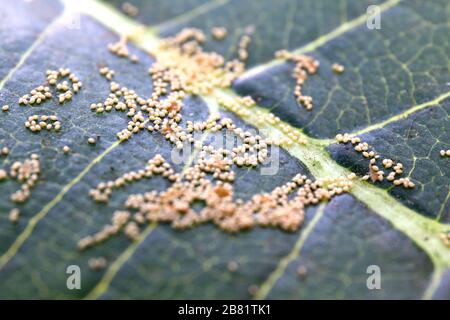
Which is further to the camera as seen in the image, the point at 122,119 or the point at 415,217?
the point at 122,119

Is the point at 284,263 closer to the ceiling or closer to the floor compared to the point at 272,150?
closer to the floor

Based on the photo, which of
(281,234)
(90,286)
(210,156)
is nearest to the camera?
(90,286)

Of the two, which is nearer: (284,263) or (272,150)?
(284,263)

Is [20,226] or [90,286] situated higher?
[20,226]

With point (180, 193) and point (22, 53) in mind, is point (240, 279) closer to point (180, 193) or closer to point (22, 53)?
point (180, 193)

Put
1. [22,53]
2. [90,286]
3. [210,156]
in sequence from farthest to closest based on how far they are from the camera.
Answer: [22,53] < [210,156] < [90,286]
